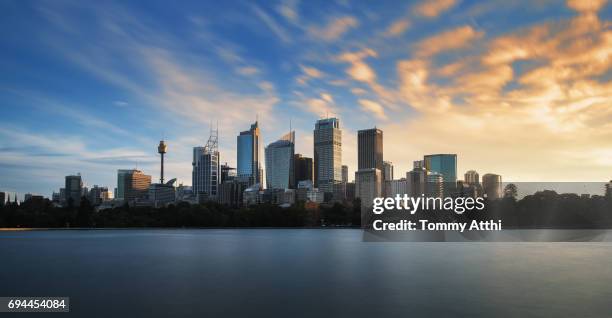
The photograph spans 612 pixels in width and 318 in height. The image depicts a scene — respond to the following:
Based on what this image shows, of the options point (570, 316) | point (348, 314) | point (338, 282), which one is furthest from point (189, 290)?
point (570, 316)

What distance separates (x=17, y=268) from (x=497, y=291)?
3725cm

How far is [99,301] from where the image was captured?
2731 centimetres

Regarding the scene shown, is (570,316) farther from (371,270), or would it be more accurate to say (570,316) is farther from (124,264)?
Answer: (124,264)

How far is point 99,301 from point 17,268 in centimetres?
2342

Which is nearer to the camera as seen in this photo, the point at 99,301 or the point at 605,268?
the point at 99,301

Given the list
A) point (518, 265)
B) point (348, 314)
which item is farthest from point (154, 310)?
point (518, 265)

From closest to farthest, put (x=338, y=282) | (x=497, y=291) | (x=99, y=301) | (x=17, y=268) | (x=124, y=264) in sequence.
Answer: (x=99, y=301), (x=497, y=291), (x=338, y=282), (x=17, y=268), (x=124, y=264)

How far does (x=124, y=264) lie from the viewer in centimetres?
4934

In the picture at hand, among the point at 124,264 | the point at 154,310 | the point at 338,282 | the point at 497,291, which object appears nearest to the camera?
the point at 154,310

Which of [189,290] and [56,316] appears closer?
[56,316]

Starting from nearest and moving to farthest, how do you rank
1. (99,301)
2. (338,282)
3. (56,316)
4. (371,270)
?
1. (56,316)
2. (99,301)
3. (338,282)
4. (371,270)

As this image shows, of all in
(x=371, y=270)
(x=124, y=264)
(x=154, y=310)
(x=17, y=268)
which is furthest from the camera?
(x=124, y=264)

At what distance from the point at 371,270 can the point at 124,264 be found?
21.7 meters

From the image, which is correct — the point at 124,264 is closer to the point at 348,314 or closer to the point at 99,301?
the point at 99,301
